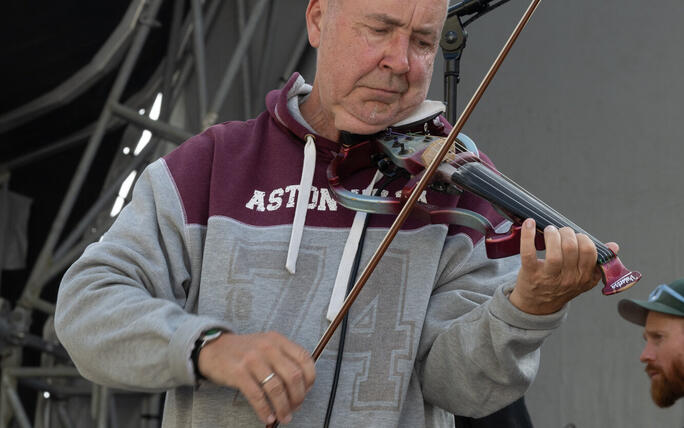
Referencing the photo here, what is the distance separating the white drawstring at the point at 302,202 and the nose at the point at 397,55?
178mm

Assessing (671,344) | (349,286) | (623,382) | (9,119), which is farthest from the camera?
(9,119)

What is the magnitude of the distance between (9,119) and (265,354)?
13.2ft

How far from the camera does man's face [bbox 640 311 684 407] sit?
2.57 metres

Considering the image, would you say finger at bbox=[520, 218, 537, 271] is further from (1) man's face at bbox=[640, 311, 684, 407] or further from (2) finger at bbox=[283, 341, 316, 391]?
(1) man's face at bbox=[640, 311, 684, 407]

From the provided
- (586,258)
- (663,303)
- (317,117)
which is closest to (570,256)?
(586,258)

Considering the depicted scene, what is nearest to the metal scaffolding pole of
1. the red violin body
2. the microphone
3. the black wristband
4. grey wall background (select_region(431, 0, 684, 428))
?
grey wall background (select_region(431, 0, 684, 428))

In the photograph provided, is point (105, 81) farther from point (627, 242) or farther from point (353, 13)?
point (353, 13)

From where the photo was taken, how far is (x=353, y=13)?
1379 mm

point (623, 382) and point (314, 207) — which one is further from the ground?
point (314, 207)

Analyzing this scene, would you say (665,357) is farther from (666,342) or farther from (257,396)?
(257,396)

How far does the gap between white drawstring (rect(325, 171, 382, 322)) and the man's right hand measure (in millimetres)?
198

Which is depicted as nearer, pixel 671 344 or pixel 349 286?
pixel 349 286

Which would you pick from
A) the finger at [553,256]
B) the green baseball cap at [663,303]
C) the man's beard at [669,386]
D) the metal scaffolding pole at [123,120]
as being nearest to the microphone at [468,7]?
→ the finger at [553,256]

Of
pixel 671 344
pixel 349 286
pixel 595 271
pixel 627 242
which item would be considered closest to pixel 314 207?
pixel 349 286
